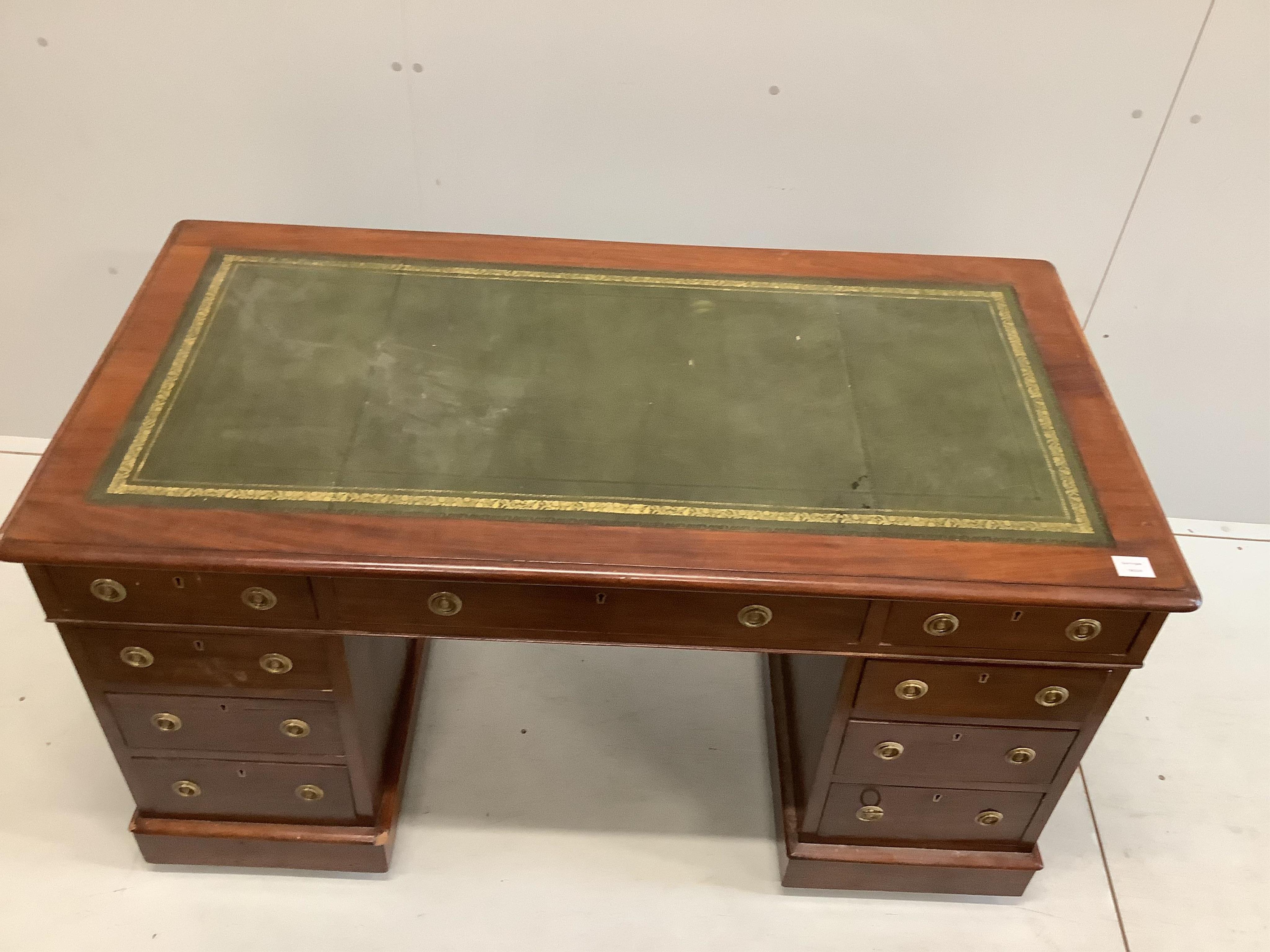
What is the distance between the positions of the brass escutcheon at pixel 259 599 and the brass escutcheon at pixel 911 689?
0.90 meters

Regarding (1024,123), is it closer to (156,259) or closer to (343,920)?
(156,259)

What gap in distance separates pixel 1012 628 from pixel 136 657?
125 cm

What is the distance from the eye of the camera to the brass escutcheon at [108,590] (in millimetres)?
1421

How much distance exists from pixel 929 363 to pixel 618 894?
1067 mm

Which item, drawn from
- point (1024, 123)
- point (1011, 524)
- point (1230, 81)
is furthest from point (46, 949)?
point (1230, 81)

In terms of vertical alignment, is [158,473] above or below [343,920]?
above

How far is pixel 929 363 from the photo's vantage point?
171 cm

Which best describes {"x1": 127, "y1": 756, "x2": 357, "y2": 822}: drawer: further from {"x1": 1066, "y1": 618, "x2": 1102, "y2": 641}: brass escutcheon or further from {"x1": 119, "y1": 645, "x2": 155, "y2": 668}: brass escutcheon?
{"x1": 1066, "y1": 618, "x2": 1102, "y2": 641}: brass escutcheon

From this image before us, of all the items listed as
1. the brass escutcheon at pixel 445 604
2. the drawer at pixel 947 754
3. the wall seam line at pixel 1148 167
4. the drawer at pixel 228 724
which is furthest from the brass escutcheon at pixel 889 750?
the wall seam line at pixel 1148 167

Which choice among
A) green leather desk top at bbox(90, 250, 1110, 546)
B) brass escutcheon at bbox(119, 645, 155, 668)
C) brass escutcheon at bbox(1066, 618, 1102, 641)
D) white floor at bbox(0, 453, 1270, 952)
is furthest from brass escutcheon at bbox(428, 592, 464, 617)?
brass escutcheon at bbox(1066, 618, 1102, 641)

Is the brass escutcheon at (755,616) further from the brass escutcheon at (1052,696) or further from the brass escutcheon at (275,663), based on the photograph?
the brass escutcheon at (275,663)

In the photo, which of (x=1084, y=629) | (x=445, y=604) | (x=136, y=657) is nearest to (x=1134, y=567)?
(x=1084, y=629)

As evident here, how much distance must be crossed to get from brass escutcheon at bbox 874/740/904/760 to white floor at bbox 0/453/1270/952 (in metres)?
0.38

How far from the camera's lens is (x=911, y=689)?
1.57 meters
